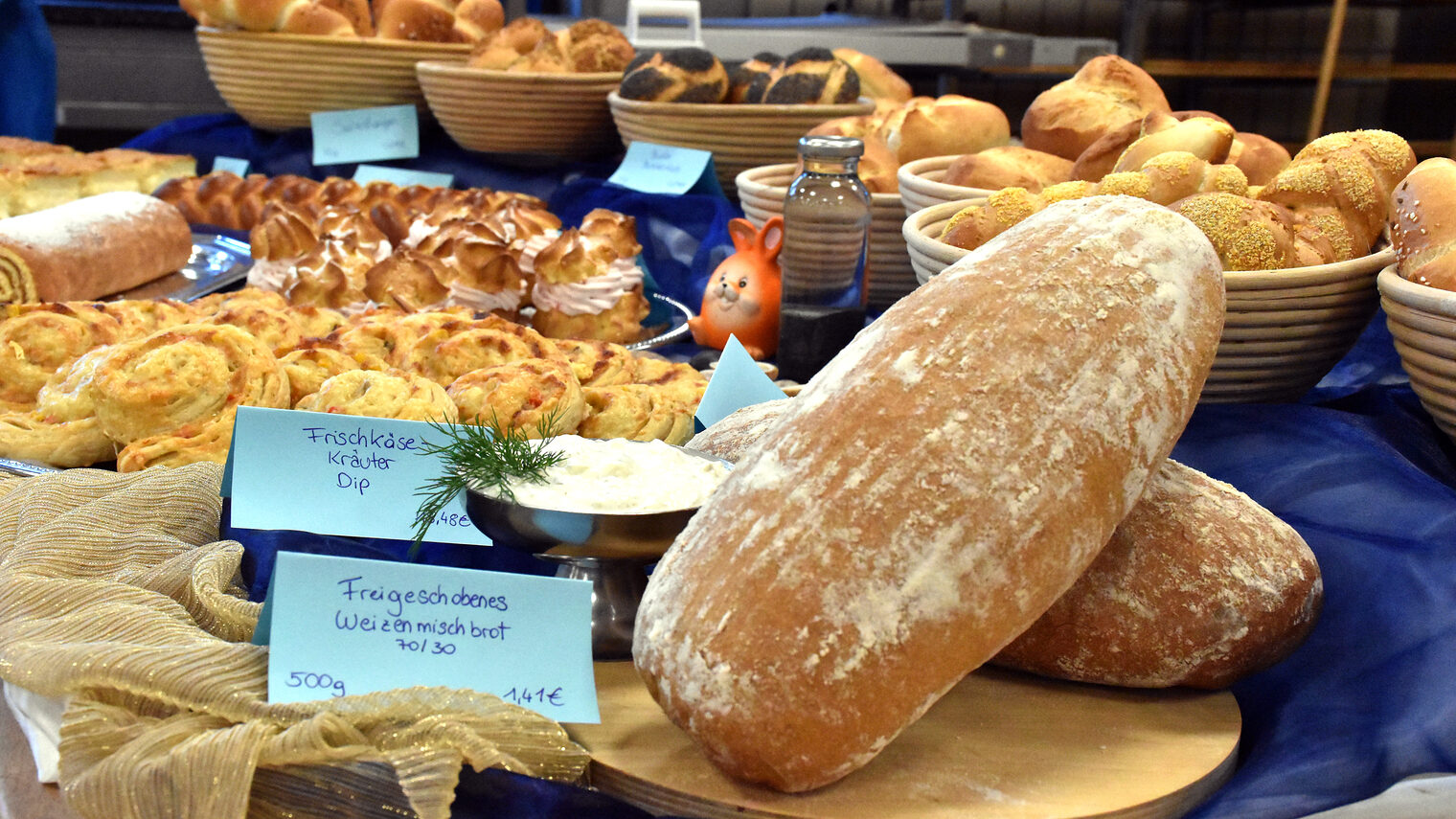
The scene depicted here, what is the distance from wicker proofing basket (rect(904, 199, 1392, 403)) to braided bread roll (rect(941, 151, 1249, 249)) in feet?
0.16

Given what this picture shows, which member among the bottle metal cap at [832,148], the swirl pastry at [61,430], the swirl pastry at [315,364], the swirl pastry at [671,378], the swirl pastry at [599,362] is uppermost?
the bottle metal cap at [832,148]

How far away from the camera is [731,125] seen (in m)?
2.16

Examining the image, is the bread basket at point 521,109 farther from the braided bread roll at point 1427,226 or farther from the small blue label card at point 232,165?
the braided bread roll at point 1427,226

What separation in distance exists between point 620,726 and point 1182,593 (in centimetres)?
42

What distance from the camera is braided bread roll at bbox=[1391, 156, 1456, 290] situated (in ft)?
3.24

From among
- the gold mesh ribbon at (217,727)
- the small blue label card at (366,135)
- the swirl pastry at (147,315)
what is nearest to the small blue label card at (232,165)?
the small blue label card at (366,135)

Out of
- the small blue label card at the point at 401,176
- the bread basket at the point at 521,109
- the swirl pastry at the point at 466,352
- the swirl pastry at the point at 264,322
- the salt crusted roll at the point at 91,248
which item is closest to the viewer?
the swirl pastry at the point at 466,352

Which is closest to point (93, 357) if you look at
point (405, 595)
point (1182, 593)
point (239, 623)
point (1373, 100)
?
point (239, 623)

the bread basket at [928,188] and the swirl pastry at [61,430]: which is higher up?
the bread basket at [928,188]

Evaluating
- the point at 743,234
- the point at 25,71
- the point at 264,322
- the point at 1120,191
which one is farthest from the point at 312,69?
the point at 1120,191

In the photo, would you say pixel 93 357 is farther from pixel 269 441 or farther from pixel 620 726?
pixel 620 726

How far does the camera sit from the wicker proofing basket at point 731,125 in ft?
6.93

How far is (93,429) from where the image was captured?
1.33 metres

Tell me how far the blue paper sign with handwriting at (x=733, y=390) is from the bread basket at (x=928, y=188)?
0.33 meters
